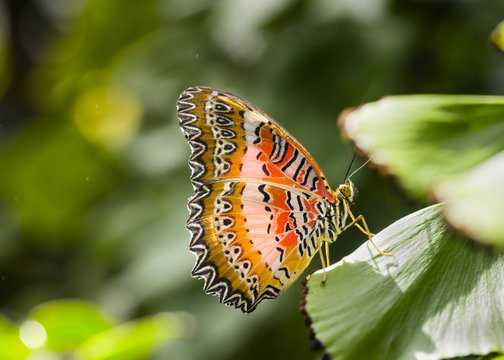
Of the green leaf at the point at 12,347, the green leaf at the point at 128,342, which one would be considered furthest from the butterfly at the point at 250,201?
the green leaf at the point at 12,347

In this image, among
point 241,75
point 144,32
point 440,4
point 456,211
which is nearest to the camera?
point 456,211

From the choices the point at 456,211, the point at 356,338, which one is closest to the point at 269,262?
the point at 356,338

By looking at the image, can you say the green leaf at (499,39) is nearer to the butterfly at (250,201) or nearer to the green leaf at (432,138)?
the green leaf at (432,138)

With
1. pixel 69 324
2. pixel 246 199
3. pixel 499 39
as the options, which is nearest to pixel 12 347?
pixel 69 324

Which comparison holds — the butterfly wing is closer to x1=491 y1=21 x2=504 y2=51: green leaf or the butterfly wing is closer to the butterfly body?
the butterfly body

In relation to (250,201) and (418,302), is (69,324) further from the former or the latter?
(418,302)

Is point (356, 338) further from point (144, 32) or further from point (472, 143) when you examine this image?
point (144, 32)
